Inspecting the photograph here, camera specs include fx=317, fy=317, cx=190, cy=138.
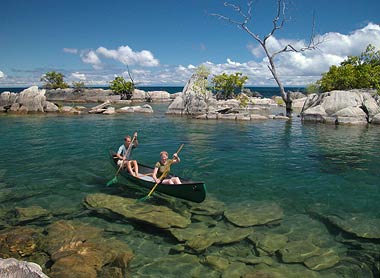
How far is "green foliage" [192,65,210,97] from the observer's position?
1780 inches

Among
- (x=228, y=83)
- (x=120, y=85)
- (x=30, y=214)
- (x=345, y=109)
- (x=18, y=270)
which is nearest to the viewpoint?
(x=18, y=270)

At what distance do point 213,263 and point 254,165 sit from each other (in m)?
10.4

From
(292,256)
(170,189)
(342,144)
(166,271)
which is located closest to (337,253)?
(292,256)

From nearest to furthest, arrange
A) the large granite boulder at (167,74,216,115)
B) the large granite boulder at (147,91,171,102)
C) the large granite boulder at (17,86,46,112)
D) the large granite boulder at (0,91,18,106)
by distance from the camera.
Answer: the large granite boulder at (167,74,216,115)
the large granite boulder at (17,86,46,112)
the large granite boulder at (0,91,18,106)
the large granite boulder at (147,91,171,102)

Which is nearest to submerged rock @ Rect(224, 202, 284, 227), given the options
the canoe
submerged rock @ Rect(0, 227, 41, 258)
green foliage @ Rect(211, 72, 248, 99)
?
the canoe

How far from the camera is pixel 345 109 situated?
36594 millimetres

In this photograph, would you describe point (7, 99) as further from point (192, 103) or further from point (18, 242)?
point (18, 242)

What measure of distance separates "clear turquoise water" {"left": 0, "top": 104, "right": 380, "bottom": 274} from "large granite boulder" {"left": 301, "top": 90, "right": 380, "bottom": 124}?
301cm

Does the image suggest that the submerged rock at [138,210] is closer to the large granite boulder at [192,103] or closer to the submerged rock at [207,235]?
the submerged rock at [207,235]

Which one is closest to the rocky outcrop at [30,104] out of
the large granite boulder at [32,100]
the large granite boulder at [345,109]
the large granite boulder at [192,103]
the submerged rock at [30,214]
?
the large granite boulder at [32,100]

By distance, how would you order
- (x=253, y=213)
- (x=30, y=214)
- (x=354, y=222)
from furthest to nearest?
(x=253, y=213), (x=30, y=214), (x=354, y=222)

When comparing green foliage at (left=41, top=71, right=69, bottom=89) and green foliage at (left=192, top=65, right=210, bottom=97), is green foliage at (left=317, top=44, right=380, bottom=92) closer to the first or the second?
green foliage at (left=192, top=65, right=210, bottom=97)

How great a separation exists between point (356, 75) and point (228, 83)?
81.8 ft

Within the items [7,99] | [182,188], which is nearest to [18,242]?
[182,188]
